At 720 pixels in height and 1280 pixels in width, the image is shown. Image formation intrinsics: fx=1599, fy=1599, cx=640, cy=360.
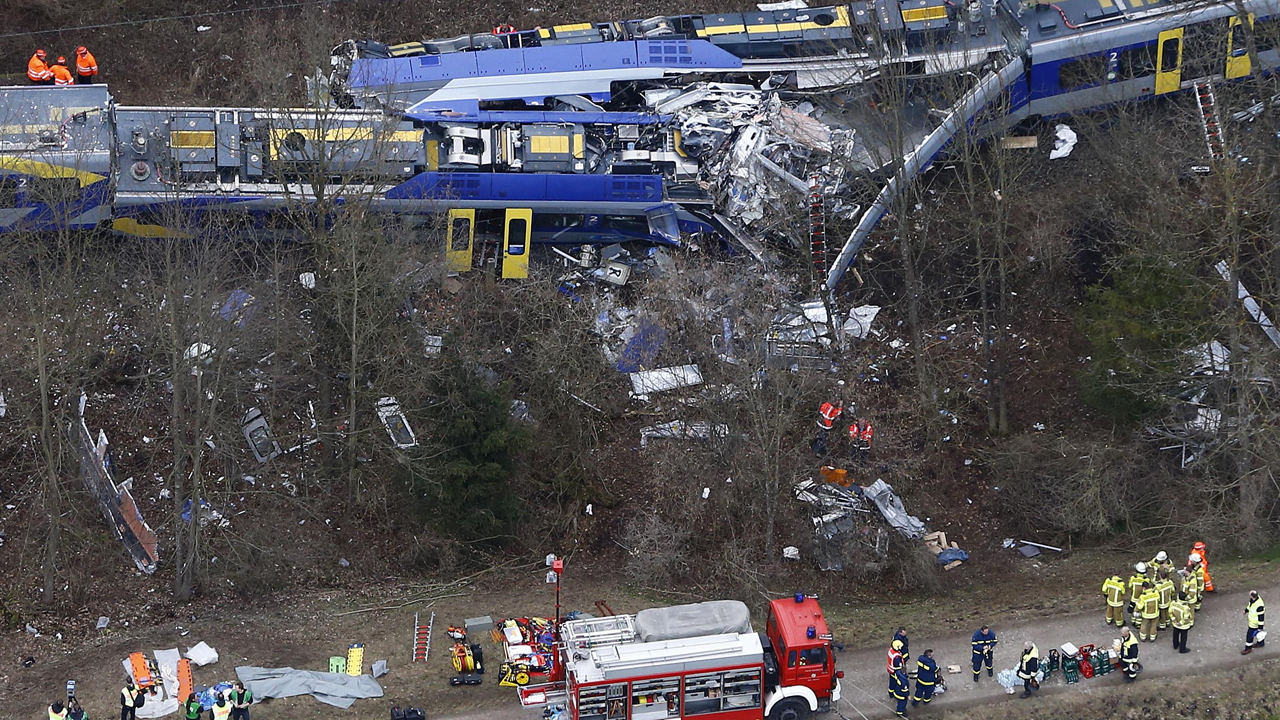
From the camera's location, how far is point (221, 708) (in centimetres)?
2430

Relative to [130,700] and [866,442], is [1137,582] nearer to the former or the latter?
[866,442]

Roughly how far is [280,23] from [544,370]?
12.8 m

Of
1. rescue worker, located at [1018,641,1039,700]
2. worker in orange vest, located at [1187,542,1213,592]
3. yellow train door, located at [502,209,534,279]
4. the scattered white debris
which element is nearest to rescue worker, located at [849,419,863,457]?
worker in orange vest, located at [1187,542,1213,592]

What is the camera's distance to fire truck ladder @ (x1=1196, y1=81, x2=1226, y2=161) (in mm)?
33594

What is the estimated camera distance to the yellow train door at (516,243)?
35062 millimetres

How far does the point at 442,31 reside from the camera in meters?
40.2

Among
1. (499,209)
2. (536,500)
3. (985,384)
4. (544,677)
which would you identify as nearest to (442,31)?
(499,209)

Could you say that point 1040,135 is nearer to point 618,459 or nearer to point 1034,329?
point 1034,329

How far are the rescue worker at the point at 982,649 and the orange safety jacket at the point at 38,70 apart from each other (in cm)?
2377

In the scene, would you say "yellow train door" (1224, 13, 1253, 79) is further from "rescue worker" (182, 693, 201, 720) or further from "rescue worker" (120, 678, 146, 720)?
"rescue worker" (120, 678, 146, 720)

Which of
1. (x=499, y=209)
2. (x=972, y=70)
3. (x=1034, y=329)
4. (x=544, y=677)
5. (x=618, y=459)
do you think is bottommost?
(x=544, y=677)

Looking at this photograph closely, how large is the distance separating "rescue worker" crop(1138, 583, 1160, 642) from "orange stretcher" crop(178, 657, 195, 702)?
15425 millimetres

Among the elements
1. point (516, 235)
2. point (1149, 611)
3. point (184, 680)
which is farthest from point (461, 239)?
point (1149, 611)

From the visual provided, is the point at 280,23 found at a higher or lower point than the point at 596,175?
higher
